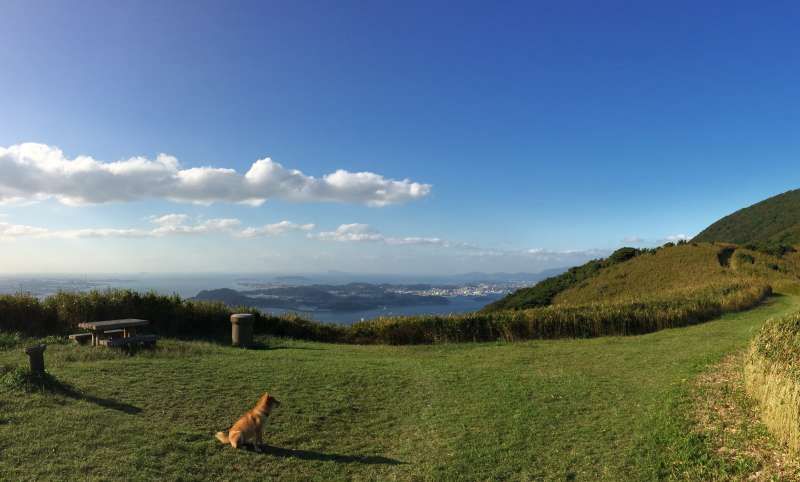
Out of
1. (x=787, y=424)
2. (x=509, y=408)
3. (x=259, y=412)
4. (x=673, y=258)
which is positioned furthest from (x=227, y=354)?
(x=673, y=258)

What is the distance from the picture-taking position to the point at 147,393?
6.69m

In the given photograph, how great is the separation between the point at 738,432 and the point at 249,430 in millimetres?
5517

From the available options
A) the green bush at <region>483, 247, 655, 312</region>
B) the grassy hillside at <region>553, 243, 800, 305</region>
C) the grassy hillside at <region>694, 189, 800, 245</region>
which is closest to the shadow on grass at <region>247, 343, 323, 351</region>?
the grassy hillside at <region>553, 243, 800, 305</region>

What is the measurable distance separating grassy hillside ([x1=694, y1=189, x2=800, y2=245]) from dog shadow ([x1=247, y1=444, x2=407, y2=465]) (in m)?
76.7

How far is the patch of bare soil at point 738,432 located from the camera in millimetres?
4504

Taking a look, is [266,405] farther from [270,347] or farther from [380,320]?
[380,320]

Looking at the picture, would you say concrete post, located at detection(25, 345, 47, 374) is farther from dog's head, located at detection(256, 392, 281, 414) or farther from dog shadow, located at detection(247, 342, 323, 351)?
dog shadow, located at detection(247, 342, 323, 351)

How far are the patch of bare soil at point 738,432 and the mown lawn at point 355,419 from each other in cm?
19

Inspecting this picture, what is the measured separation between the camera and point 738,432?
5.32 meters

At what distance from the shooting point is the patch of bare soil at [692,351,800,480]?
4.50 m

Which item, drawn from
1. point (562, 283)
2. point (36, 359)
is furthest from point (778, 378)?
point (562, 283)

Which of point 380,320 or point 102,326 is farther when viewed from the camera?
point 380,320

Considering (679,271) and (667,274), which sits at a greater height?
(679,271)

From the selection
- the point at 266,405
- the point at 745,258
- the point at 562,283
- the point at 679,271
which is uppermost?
the point at 745,258
